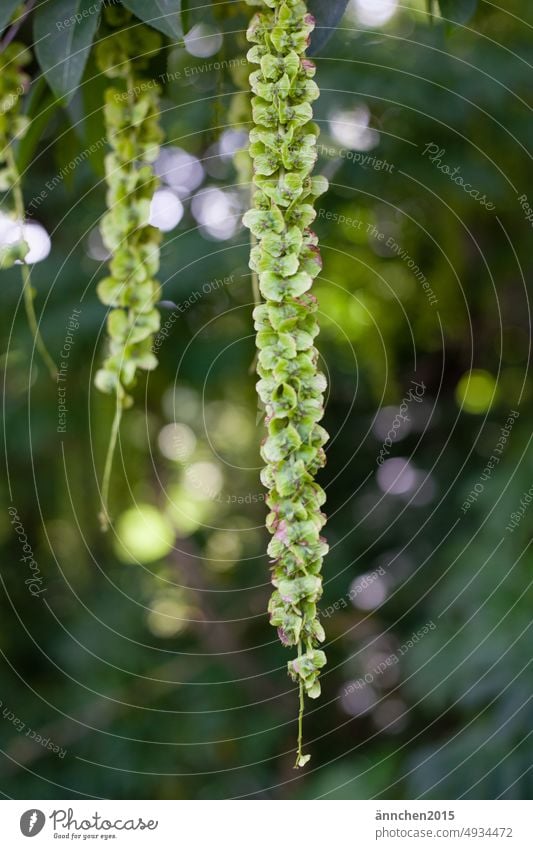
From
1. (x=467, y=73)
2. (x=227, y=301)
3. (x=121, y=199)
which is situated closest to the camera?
(x=121, y=199)

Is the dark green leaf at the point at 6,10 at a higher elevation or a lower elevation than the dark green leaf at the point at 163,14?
higher

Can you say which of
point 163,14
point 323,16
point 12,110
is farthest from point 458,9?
point 12,110

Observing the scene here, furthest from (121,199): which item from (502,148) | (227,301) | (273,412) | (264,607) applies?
(264,607)

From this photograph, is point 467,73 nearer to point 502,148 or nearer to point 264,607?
point 502,148

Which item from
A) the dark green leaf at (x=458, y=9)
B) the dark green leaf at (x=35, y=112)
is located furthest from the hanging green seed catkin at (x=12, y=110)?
the dark green leaf at (x=458, y=9)

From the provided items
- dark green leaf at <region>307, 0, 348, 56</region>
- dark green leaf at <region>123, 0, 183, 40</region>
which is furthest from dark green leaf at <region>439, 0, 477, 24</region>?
dark green leaf at <region>123, 0, 183, 40</region>

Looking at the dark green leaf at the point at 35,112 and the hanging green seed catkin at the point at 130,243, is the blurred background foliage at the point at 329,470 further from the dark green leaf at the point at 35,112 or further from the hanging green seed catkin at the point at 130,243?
the hanging green seed catkin at the point at 130,243
